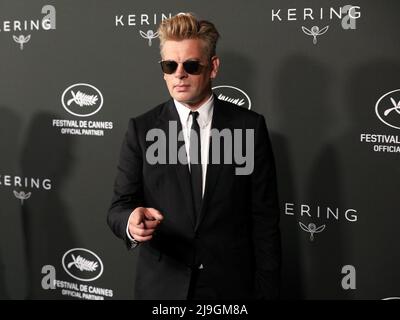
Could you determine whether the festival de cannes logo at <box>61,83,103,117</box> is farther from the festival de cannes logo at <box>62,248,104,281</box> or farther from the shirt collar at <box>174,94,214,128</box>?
the shirt collar at <box>174,94,214,128</box>

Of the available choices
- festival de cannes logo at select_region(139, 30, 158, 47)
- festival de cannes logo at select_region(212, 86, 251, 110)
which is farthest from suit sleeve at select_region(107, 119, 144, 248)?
festival de cannes logo at select_region(139, 30, 158, 47)

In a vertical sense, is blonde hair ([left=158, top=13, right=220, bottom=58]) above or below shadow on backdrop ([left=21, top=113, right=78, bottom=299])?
above

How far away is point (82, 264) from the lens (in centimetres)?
292

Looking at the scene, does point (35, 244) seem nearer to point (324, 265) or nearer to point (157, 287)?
point (157, 287)

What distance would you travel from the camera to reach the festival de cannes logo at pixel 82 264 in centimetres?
288

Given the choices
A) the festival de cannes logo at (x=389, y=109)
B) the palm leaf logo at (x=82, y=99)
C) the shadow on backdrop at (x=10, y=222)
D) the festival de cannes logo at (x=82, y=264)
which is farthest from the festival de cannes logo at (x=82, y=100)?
the festival de cannes logo at (x=389, y=109)

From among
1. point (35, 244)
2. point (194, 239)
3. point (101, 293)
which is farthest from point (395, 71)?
point (35, 244)

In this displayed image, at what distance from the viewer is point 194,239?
5.61ft

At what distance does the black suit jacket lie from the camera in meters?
1.70

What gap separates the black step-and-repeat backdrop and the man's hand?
1.08 meters

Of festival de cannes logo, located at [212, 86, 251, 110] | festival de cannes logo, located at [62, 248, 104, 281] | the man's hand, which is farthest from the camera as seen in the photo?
festival de cannes logo, located at [62, 248, 104, 281]

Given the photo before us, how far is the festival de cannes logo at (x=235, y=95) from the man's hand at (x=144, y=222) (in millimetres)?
1069

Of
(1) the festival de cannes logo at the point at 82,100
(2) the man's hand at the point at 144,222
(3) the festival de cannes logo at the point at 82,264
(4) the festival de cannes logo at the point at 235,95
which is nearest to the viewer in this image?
(2) the man's hand at the point at 144,222

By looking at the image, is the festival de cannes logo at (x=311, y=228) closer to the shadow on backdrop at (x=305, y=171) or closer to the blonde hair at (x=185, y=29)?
the shadow on backdrop at (x=305, y=171)
